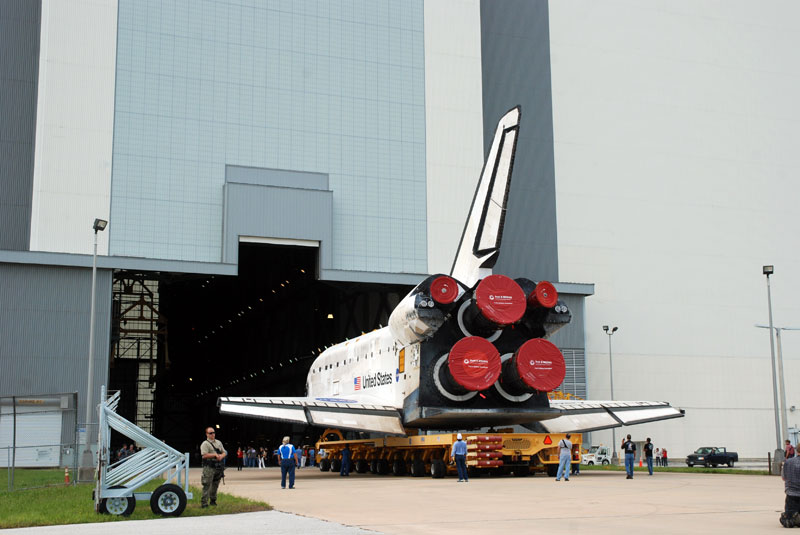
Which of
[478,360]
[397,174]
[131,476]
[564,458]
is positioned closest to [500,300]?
[478,360]

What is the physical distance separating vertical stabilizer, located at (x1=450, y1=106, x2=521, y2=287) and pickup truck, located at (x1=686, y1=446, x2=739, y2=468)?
2255 cm

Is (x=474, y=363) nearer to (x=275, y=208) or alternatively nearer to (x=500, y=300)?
(x=500, y=300)

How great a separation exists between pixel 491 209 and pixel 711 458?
23.5 metres

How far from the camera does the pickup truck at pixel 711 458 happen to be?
41.5m

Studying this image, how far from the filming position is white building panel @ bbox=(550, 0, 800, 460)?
46.5 m

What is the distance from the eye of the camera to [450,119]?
41.0 m

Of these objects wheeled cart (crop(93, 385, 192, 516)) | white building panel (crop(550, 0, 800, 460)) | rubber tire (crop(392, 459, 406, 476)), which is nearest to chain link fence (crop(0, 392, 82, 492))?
rubber tire (crop(392, 459, 406, 476))

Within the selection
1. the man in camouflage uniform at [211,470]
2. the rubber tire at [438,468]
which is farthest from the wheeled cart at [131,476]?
the rubber tire at [438,468]

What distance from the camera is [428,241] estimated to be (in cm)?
3941

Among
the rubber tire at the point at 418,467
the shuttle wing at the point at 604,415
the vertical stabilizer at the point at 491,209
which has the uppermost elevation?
the vertical stabilizer at the point at 491,209

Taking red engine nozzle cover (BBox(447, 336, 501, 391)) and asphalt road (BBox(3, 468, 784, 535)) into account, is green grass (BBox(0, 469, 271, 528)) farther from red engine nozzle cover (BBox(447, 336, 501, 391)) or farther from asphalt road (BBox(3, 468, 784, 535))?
red engine nozzle cover (BBox(447, 336, 501, 391))

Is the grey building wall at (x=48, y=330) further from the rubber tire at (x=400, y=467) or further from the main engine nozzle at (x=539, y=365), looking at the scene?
the main engine nozzle at (x=539, y=365)

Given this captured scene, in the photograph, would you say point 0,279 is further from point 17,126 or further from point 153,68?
point 153,68

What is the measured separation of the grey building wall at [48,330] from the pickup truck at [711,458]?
28.5 metres
